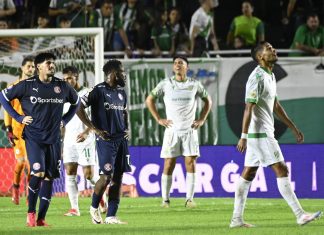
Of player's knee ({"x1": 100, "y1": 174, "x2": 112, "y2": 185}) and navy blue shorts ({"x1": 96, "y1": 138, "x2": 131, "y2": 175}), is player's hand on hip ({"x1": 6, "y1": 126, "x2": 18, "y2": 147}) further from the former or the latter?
player's knee ({"x1": 100, "y1": 174, "x2": 112, "y2": 185})

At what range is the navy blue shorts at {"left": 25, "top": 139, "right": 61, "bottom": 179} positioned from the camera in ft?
39.1

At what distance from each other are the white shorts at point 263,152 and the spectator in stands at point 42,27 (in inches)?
303

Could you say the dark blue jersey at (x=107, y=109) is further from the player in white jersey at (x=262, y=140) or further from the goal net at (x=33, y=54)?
the goal net at (x=33, y=54)

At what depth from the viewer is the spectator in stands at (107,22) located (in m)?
20.7

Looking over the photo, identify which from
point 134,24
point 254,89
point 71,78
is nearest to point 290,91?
point 134,24

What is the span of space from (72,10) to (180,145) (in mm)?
5713

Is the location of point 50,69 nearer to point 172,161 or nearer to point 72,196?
point 72,196

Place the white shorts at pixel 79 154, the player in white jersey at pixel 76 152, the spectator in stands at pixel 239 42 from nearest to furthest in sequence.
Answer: the player in white jersey at pixel 76 152 → the white shorts at pixel 79 154 → the spectator in stands at pixel 239 42

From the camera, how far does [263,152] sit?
11.7 m

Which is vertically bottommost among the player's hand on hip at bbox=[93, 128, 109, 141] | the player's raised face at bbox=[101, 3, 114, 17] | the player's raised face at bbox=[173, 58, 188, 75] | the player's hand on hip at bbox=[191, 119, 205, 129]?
the player's hand on hip at bbox=[93, 128, 109, 141]

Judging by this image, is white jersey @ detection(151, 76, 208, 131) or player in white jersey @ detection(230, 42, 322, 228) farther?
white jersey @ detection(151, 76, 208, 131)

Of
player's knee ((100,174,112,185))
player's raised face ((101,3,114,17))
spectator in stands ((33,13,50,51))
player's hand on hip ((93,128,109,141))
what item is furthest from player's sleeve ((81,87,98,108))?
player's raised face ((101,3,114,17))

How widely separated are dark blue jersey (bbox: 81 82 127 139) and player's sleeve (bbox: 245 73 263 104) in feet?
5.17

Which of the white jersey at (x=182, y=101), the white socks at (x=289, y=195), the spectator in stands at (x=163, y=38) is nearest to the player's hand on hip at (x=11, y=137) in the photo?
the white jersey at (x=182, y=101)
